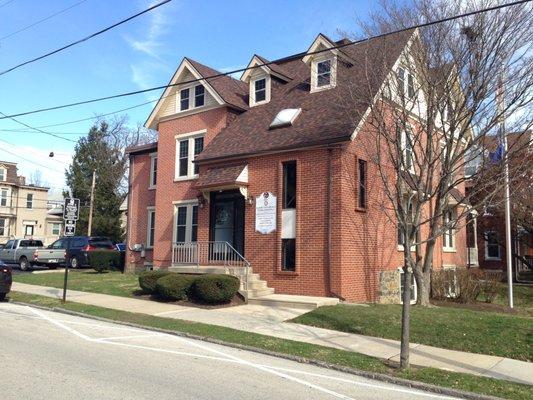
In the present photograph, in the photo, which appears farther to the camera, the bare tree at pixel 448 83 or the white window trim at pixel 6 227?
the white window trim at pixel 6 227

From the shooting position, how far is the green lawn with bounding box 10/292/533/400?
24.9 ft

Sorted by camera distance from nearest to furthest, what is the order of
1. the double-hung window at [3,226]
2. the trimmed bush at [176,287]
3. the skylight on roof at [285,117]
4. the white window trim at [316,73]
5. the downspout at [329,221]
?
the trimmed bush at [176,287] < the downspout at [329,221] < the skylight on roof at [285,117] < the white window trim at [316,73] < the double-hung window at [3,226]

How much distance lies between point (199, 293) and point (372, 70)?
322 inches

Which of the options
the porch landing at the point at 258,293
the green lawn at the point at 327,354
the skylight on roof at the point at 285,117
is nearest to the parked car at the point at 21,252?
the porch landing at the point at 258,293

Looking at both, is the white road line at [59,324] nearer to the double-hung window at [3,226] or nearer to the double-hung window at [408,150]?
the double-hung window at [408,150]

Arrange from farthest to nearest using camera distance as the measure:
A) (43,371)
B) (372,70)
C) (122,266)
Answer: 1. (122,266)
2. (372,70)
3. (43,371)

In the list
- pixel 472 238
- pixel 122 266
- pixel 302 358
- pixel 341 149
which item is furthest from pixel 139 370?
pixel 472 238

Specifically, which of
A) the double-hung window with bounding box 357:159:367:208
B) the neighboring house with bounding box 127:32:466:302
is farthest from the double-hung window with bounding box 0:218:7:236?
the double-hung window with bounding box 357:159:367:208

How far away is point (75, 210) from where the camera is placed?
16.1m

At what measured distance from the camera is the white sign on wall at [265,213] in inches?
709

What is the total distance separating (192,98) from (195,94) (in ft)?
0.75

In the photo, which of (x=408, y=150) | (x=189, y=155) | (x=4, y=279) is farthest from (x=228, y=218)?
(x=4, y=279)

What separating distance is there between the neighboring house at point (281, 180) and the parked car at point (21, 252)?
31.9 ft

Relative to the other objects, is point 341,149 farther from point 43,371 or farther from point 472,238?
point 472,238
